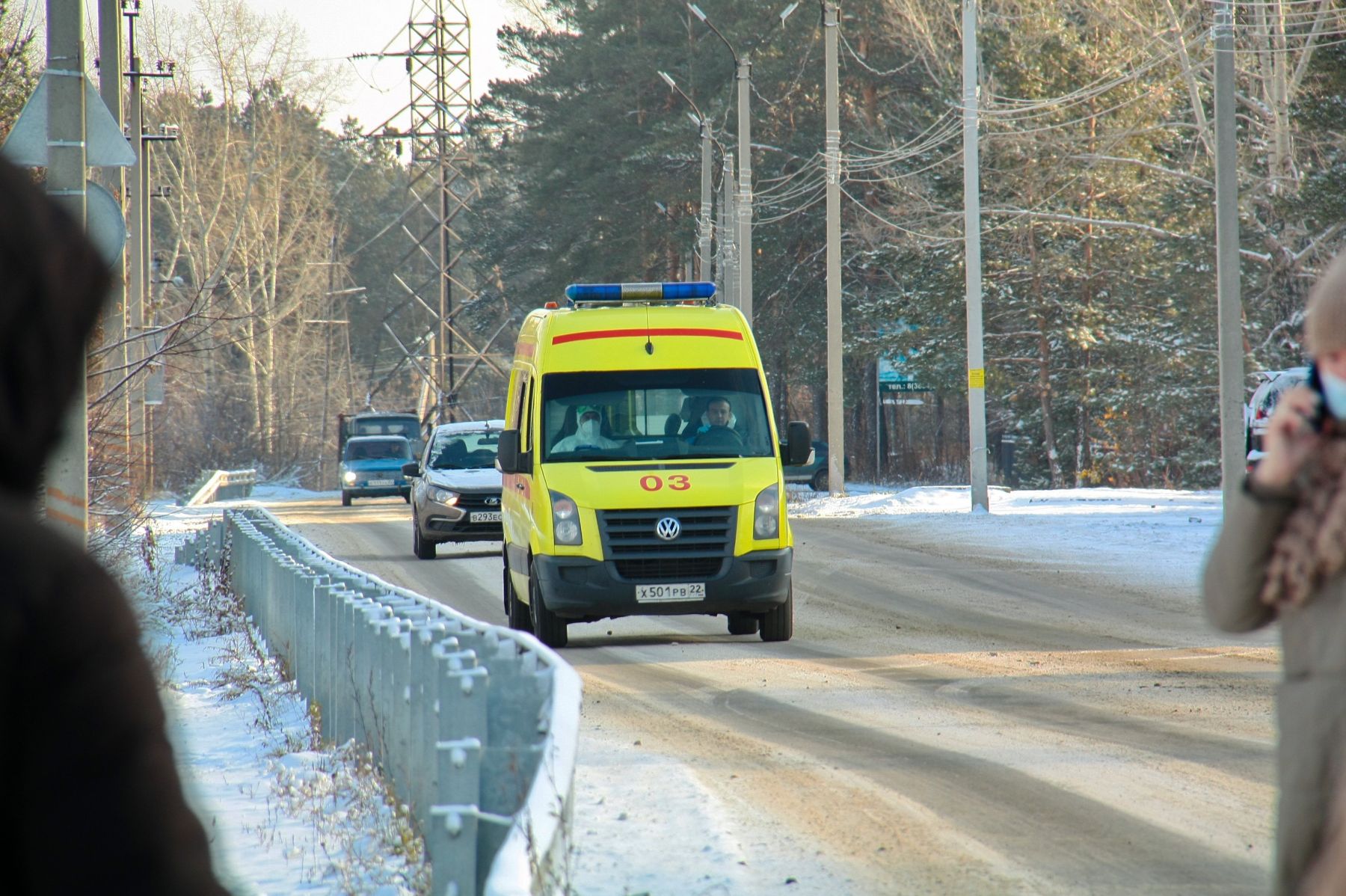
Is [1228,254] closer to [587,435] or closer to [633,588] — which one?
[587,435]

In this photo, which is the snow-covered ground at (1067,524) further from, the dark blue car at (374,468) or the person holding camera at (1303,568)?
the person holding camera at (1303,568)

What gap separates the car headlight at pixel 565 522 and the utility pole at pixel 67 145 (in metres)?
4.60

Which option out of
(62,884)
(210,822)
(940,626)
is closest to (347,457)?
(940,626)

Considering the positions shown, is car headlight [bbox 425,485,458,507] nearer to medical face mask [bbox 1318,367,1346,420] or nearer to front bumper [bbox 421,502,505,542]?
front bumper [bbox 421,502,505,542]

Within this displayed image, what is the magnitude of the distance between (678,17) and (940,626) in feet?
154

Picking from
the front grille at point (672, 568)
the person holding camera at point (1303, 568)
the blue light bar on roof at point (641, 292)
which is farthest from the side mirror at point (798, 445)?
the person holding camera at point (1303, 568)

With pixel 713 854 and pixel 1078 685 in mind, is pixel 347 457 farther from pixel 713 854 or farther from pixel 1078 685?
pixel 713 854

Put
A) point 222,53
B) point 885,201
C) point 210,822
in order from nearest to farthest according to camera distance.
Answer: point 210,822 < point 885,201 < point 222,53

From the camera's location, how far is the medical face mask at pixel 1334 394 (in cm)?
287

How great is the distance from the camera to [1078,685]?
37.7ft

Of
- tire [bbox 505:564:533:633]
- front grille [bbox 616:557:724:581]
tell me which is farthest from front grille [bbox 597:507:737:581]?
tire [bbox 505:564:533:633]

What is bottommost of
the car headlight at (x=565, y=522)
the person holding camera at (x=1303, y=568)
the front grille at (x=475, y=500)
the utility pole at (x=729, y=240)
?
the front grille at (x=475, y=500)

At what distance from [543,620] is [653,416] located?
6.26 feet

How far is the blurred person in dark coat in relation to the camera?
1.33 m
